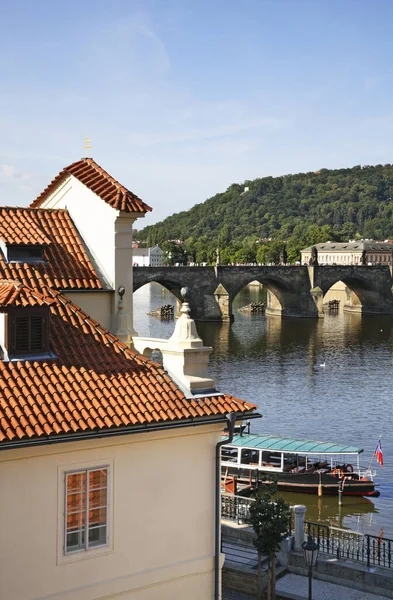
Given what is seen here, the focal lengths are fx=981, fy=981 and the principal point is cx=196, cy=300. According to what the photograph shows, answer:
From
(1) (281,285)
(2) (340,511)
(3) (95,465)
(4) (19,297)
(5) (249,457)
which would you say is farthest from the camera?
(1) (281,285)

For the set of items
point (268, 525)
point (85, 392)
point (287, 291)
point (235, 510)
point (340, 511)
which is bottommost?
point (340, 511)

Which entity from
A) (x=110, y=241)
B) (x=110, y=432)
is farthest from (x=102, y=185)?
(x=110, y=432)

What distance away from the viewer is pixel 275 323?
11462cm

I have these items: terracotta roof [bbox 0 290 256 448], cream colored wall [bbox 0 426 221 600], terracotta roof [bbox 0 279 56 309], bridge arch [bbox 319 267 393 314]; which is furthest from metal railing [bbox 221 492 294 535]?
bridge arch [bbox 319 267 393 314]

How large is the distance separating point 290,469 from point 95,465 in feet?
92.3

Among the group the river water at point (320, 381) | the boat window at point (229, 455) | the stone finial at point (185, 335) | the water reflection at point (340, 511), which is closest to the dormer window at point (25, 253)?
the stone finial at point (185, 335)

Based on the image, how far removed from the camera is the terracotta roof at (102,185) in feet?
60.7

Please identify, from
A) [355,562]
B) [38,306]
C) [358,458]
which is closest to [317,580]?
[355,562]

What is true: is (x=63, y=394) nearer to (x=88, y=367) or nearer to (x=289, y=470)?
(x=88, y=367)

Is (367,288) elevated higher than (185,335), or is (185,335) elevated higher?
(367,288)

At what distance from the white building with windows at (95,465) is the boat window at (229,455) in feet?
85.6

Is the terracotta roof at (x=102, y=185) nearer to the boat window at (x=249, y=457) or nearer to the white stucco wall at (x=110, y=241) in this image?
the white stucco wall at (x=110, y=241)

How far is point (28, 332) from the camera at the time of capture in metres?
14.4

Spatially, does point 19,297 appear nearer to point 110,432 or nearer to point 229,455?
point 110,432
